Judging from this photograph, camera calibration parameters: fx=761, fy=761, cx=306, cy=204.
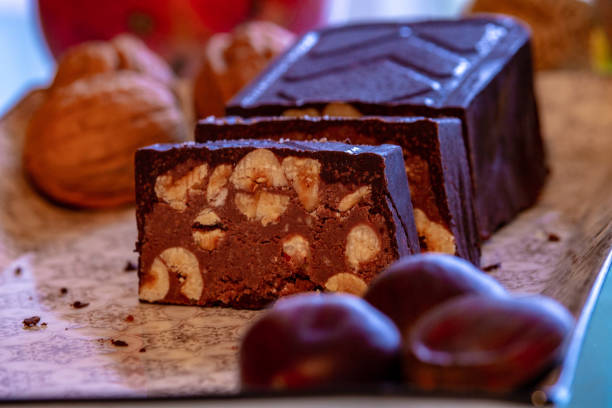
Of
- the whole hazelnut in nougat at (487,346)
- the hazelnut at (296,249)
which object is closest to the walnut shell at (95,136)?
the hazelnut at (296,249)

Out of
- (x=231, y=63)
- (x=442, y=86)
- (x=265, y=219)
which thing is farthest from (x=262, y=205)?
(x=231, y=63)

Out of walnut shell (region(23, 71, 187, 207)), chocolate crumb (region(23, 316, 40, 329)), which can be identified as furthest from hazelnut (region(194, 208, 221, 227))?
walnut shell (region(23, 71, 187, 207))

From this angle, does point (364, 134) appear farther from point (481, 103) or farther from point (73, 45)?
point (73, 45)

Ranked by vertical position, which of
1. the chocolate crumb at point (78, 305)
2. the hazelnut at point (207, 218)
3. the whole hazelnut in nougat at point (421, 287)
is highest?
the whole hazelnut in nougat at point (421, 287)

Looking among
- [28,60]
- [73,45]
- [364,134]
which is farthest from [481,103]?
[28,60]

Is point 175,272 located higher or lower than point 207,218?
lower

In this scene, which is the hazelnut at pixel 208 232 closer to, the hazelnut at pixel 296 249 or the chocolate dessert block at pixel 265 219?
the chocolate dessert block at pixel 265 219

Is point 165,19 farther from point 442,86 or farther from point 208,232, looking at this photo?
point 208,232
